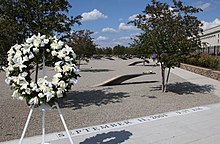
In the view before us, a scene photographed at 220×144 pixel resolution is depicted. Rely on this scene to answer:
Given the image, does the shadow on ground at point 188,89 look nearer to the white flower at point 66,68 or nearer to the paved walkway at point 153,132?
the paved walkway at point 153,132

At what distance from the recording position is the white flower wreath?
3.33 metres

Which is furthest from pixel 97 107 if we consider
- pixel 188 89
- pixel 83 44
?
pixel 83 44

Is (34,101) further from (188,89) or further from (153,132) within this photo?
(188,89)

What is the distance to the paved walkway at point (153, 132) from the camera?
4.37m

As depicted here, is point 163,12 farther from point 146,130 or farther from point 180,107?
point 146,130

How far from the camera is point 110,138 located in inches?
178

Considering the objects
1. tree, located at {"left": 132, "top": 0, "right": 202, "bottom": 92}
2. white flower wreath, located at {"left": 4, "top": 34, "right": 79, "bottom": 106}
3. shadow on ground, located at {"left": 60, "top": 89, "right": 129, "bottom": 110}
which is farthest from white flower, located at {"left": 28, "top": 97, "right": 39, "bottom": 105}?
tree, located at {"left": 132, "top": 0, "right": 202, "bottom": 92}

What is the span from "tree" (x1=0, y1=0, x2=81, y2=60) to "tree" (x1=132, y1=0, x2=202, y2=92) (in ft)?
10.8

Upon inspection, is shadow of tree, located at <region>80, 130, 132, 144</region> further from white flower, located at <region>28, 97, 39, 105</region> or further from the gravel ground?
white flower, located at <region>28, 97, 39, 105</region>

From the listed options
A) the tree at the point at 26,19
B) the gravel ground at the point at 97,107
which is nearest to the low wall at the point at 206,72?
the gravel ground at the point at 97,107

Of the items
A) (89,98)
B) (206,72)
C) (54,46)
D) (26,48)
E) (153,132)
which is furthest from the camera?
(206,72)

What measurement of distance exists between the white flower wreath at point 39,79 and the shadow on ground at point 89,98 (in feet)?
12.0

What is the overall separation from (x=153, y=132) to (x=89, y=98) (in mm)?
4033

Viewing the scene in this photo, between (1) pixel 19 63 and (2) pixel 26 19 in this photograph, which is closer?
(1) pixel 19 63
